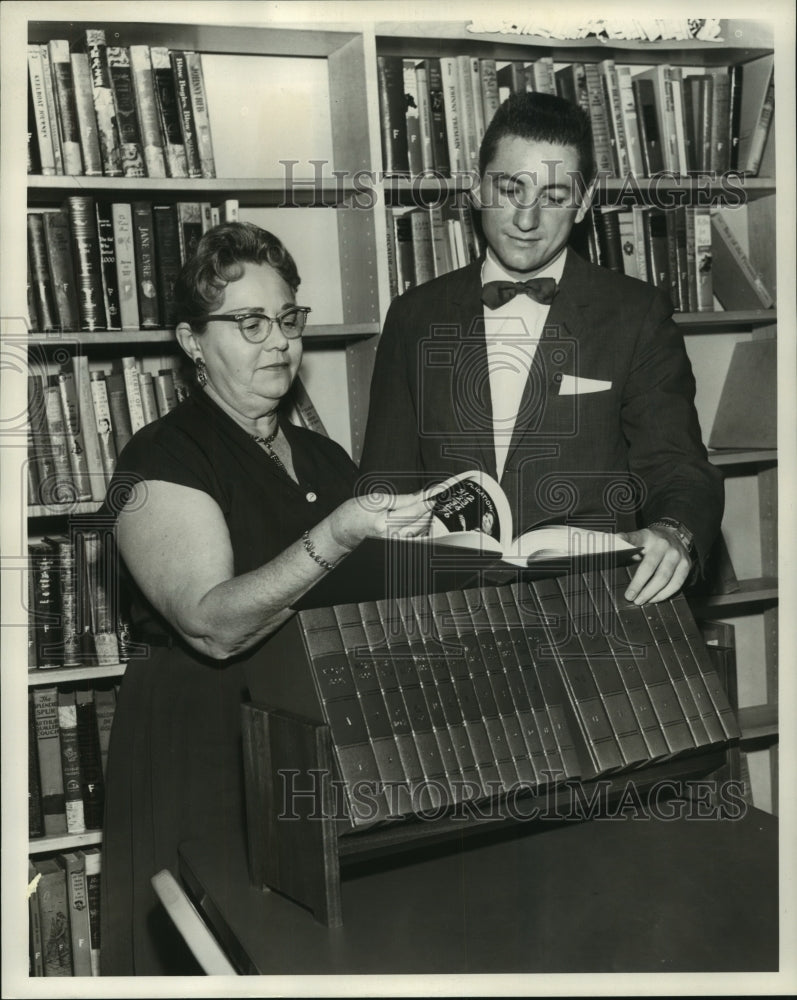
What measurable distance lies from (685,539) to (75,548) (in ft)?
4.49

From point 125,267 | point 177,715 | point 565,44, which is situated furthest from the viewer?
point 565,44

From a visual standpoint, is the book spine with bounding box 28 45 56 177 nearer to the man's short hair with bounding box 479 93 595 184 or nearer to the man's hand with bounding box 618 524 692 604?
the man's short hair with bounding box 479 93 595 184

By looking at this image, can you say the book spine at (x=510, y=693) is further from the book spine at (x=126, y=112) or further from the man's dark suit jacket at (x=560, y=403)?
the book spine at (x=126, y=112)

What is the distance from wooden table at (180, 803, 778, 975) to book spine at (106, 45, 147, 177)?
1498mm

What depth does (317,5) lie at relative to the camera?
2.13 m

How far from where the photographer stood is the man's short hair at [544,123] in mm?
2094

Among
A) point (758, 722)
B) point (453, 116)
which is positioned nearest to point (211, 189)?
point (453, 116)

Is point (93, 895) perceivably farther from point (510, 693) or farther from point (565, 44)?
point (565, 44)

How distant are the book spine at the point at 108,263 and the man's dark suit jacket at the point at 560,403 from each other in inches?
23.9

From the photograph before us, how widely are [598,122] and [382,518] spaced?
5.50ft

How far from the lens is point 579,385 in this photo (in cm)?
211


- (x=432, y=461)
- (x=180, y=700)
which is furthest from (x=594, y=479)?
(x=180, y=700)

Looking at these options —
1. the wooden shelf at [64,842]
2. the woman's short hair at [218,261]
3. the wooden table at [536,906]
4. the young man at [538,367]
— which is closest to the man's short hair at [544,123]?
the young man at [538,367]

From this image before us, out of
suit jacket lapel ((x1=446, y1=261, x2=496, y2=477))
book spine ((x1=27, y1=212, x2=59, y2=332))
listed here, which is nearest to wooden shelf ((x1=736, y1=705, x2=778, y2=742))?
suit jacket lapel ((x1=446, y1=261, x2=496, y2=477))
